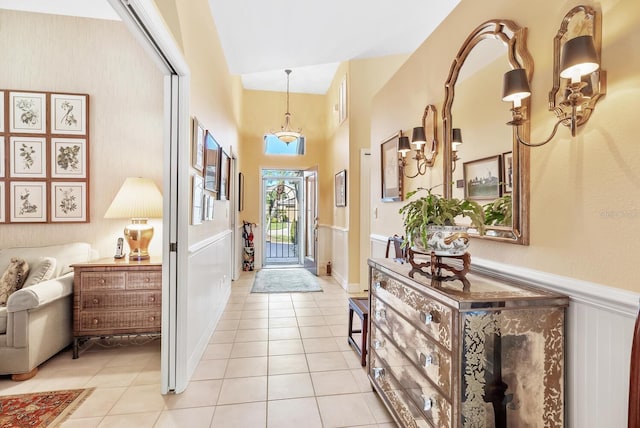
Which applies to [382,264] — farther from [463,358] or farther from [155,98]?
[155,98]

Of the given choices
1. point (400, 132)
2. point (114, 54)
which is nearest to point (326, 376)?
point (400, 132)

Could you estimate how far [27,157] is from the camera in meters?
2.98

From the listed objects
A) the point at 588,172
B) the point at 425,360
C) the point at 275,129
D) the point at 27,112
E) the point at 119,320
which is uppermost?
the point at 275,129

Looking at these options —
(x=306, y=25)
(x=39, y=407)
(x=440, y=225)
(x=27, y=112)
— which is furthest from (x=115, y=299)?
(x=306, y=25)

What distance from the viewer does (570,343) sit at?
4.01 ft

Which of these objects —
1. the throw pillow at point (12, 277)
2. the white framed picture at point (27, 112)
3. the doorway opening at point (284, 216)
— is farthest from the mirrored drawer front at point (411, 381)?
the doorway opening at point (284, 216)

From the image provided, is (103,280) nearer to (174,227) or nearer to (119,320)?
(119,320)

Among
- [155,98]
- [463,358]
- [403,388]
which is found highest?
[155,98]

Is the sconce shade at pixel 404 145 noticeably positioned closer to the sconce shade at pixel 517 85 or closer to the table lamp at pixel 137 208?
the sconce shade at pixel 517 85

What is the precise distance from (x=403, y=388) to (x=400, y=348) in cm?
20

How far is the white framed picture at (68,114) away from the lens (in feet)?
9.87

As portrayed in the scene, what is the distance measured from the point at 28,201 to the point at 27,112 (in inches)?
33.3

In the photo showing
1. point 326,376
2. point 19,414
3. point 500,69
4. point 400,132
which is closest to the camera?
point 500,69

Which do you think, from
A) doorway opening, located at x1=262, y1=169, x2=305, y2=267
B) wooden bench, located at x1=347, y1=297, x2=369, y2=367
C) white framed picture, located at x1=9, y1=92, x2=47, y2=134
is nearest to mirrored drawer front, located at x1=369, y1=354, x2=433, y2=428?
wooden bench, located at x1=347, y1=297, x2=369, y2=367
